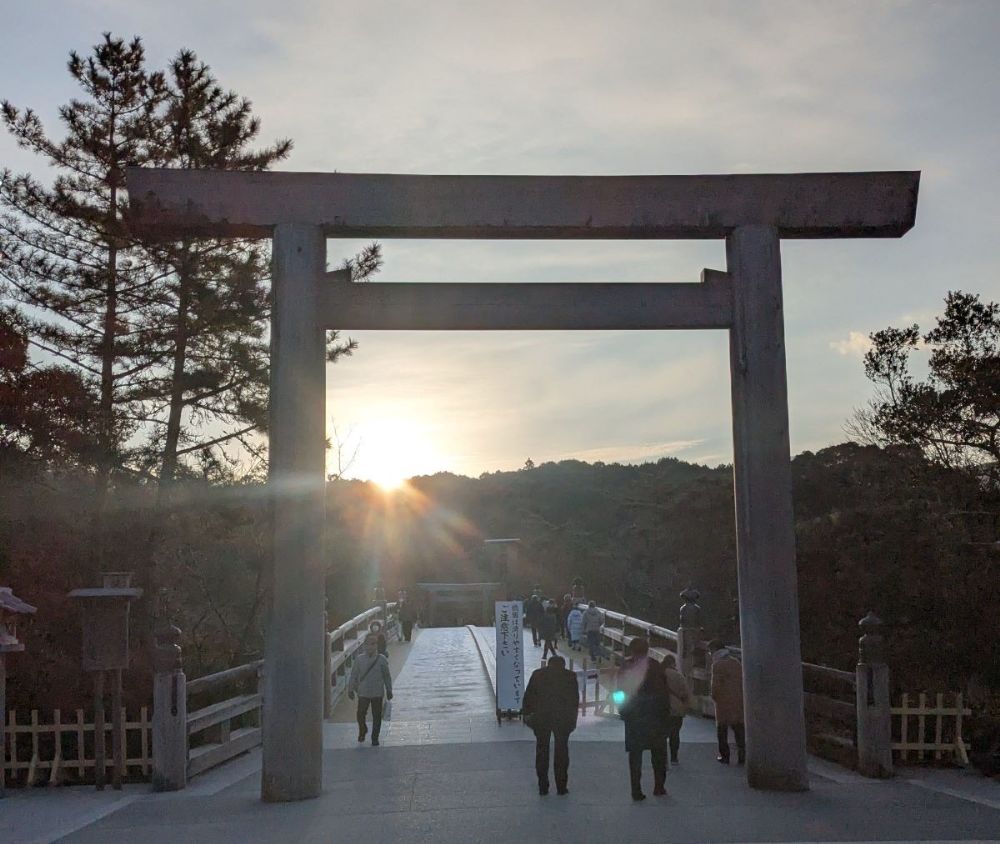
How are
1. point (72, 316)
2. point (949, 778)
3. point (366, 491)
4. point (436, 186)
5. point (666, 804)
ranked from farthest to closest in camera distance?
1. point (366, 491)
2. point (72, 316)
3. point (949, 778)
4. point (436, 186)
5. point (666, 804)

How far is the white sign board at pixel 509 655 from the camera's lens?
51.8 ft

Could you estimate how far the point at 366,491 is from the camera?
270 ft

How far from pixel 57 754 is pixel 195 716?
5.05 ft

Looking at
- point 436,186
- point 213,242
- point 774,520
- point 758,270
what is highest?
point 213,242

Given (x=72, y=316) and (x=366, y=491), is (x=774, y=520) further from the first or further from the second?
(x=366, y=491)

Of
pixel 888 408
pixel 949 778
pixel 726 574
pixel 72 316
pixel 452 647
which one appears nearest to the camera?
pixel 949 778

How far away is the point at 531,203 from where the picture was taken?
10.3 metres

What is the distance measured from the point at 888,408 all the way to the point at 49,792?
22.0 meters

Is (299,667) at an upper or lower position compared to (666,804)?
upper

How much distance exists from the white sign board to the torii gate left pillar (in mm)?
5979

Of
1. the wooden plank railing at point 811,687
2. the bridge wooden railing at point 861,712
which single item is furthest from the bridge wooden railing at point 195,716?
the bridge wooden railing at point 861,712

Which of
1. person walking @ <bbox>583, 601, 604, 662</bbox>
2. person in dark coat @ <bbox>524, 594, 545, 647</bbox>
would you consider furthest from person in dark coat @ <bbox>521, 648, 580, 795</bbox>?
person in dark coat @ <bbox>524, 594, 545, 647</bbox>

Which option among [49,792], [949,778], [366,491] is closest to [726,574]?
[949,778]

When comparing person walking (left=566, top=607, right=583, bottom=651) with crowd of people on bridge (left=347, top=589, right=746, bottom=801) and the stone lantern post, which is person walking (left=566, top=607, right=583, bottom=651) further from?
crowd of people on bridge (left=347, top=589, right=746, bottom=801)
